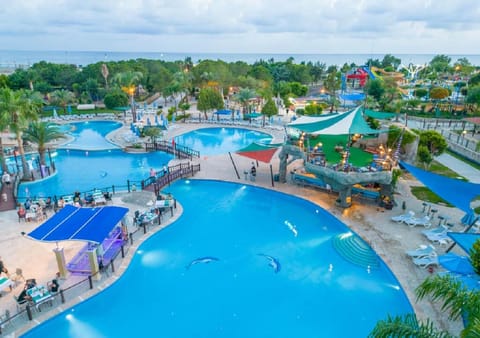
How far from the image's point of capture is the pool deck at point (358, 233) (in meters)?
13.4

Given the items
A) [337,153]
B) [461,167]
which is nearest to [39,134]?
[337,153]

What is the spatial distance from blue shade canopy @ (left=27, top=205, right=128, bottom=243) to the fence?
59.2 inches

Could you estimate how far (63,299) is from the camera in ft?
42.3

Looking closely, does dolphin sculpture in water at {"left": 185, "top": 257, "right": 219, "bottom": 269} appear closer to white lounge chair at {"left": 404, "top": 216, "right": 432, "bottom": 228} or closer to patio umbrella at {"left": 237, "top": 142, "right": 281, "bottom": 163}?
patio umbrella at {"left": 237, "top": 142, "right": 281, "bottom": 163}

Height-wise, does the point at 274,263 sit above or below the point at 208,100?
below

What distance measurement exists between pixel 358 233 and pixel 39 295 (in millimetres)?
14887

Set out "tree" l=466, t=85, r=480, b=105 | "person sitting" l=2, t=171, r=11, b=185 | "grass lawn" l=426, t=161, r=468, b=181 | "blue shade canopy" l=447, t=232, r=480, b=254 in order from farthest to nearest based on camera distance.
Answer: "tree" l=466, t=85, r=480, b=105 < "grass lawn" l=426, t=161, r=468, b=181 < "person sitting" l=2, t=171, r=11, b=185 < "blue shade canopy" l=447, t=232, r=480, b=254

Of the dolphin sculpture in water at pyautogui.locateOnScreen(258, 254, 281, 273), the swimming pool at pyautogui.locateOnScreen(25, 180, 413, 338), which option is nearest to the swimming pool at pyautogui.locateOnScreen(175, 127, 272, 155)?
the swimming pool at pyautogui.locateOnScreen(25, 180, 413, 338)

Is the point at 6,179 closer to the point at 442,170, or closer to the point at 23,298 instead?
the point at 23,298

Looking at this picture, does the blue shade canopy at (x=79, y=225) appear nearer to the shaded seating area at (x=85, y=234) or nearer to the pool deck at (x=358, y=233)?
the shaded seating area at (x=85, y=234)

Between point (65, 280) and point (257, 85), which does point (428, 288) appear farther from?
point (257, 85)

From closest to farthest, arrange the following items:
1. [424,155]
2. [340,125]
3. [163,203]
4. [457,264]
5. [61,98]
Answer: [457,264]
[163,203]
[340,125]
[424,155]
[61,98]

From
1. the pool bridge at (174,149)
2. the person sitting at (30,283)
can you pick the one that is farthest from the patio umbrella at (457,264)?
the pool bridge at (174,149)

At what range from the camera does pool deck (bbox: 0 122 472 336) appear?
527 inches
